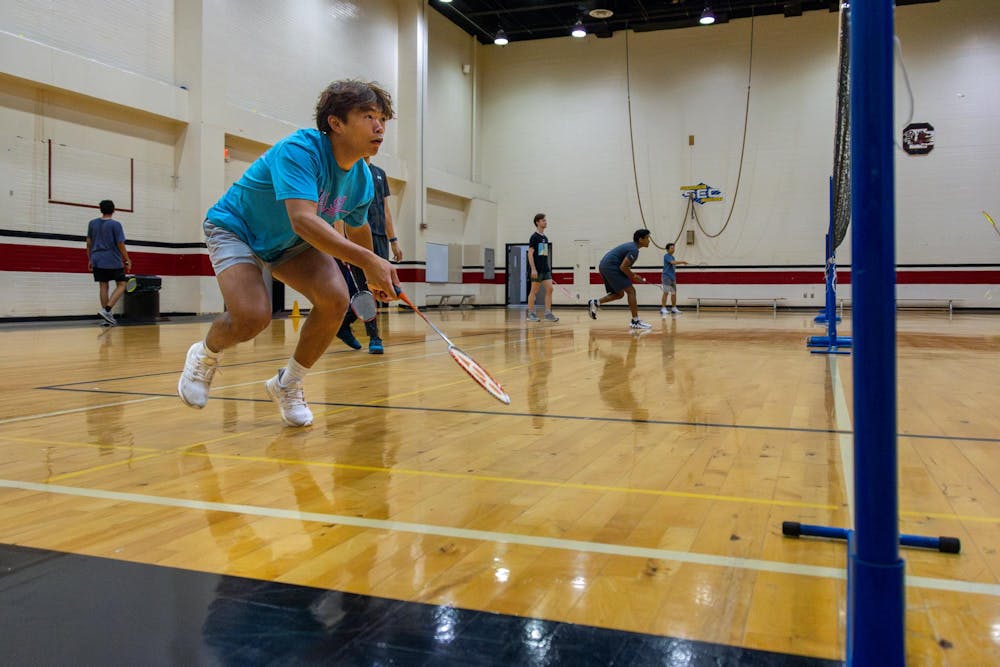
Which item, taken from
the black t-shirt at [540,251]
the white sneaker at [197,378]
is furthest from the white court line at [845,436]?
the black t-shirt at [540,251]

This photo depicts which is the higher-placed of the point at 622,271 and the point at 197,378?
the point at 622,271

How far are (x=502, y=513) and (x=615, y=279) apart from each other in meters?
9.68

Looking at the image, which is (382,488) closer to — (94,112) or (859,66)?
(859,66)

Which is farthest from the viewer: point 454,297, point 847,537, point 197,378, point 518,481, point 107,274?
point 454,297

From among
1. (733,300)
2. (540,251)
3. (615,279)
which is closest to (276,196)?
(615,279)

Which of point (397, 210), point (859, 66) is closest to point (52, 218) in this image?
point (397, 210)

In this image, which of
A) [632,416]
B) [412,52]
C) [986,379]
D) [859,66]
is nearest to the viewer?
[859,66]

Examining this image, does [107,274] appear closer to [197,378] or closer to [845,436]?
[197,378]

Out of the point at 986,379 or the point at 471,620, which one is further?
the point at 986,379

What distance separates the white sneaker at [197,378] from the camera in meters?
3.15

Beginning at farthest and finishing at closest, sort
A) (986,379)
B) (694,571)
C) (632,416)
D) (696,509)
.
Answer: (986,379) < (632,416) < (696,509) < (694,571)

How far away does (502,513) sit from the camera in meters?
1.97

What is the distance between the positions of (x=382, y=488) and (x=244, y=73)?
13.5m

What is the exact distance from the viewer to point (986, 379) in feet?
16.2
